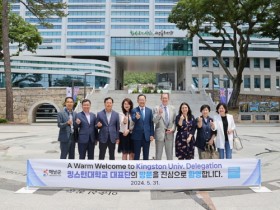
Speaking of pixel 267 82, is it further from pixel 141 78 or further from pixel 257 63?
pixel 141 78

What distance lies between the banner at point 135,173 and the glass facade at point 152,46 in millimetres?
54906

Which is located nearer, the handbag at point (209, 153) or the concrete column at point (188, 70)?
the handbag at point (209, 153)

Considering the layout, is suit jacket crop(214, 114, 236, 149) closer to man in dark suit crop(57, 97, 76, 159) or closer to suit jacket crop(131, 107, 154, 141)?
suit jacket crop(131, 107, 154, 141)

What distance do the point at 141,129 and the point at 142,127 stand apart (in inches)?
1.9

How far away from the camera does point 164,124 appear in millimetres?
6934

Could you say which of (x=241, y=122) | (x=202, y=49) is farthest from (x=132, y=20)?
(x=241, y=122)

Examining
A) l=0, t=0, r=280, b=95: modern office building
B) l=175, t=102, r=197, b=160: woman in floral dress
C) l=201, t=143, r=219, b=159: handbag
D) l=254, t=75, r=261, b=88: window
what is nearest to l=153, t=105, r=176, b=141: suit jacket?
l=175, t=102, r=197, b=160: woman in floral dress

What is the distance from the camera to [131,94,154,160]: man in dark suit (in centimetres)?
680

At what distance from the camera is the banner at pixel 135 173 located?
225 inches

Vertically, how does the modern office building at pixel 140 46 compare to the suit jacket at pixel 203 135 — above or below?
above

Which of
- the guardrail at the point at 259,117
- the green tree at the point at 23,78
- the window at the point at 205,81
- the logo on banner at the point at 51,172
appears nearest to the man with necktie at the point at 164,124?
the logo on banner at the point at 51,172

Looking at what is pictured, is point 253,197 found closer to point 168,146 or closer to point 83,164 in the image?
point 168,146

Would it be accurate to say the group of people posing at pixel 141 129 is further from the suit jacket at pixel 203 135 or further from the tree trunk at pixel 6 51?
the tree trunk at pixel 6 51

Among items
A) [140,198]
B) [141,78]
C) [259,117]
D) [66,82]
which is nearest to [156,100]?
[259,117]
